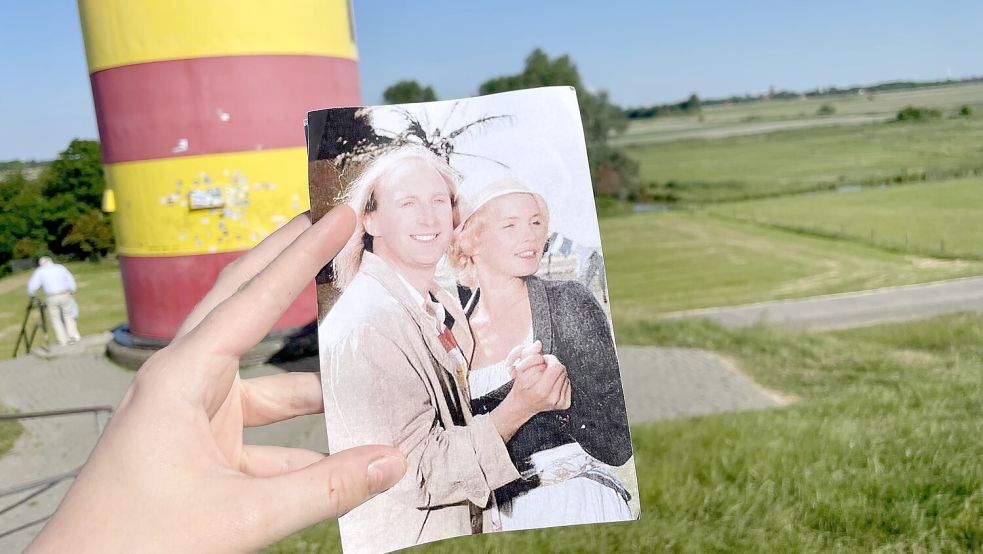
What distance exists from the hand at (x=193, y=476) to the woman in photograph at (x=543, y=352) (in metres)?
0.45

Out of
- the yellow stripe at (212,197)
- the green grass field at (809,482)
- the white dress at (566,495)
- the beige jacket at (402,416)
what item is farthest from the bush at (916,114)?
the beige jacket at (402,416)

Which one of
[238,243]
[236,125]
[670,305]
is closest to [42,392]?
[238,243]

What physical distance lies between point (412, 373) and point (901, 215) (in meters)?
25.4

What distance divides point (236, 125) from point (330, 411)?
225 inches

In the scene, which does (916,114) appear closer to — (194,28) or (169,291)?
(194,28)

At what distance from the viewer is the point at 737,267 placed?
70.1ft

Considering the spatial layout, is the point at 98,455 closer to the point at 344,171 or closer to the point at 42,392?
the point at 344,171

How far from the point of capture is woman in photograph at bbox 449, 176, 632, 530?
1.79 meters

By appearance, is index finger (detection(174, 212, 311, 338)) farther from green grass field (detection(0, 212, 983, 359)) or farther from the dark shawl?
green grass field (detection(0, 212, 983, 359))

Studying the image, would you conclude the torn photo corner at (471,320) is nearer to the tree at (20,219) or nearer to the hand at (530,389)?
the hand at (530,389)

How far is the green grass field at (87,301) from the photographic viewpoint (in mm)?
12808

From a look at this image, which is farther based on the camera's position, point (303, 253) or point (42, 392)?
point (42, 392)

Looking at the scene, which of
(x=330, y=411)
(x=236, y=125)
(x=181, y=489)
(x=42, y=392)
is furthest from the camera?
(x=42, y=392)

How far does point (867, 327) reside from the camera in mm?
12633
